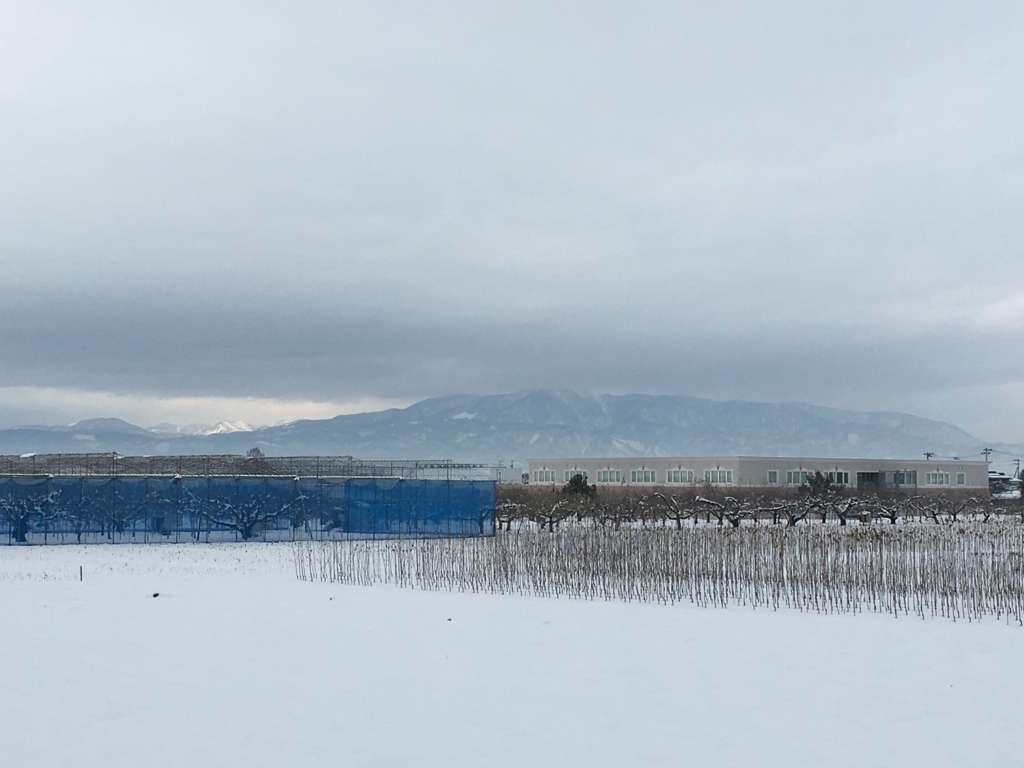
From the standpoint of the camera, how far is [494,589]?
15.5 meters

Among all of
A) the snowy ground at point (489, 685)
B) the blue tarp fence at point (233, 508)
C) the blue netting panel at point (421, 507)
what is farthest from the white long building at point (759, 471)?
the snowy ground at point (489, 685)

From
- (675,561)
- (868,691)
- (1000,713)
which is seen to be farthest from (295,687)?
(675,561)

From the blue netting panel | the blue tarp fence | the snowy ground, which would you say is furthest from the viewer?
the blue netting panel

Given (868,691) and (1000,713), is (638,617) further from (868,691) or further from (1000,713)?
(1000,713)

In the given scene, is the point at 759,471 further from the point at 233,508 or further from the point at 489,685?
the point at 489,685

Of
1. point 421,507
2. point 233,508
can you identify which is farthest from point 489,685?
point 421,507

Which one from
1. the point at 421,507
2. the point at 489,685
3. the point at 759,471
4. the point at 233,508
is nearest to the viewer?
the point at 489,685

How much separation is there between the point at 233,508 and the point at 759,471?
45.0 meters

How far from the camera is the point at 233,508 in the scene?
26.7 m

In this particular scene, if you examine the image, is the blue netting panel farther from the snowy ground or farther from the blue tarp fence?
the snowy ground

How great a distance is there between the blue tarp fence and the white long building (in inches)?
1425

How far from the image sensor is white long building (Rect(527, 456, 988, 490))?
64.2 meters

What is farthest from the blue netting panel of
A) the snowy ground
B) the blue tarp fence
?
the snowy ground

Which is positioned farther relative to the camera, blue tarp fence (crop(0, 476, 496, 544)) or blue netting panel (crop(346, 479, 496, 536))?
blue netting panel (crop(346, 479, 496, 536))
